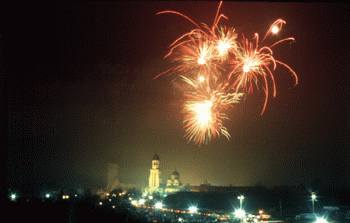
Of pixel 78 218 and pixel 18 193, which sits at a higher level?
pixel 18 193

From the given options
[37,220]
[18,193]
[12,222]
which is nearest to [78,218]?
[37,220]

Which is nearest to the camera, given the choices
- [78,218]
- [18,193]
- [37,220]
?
[37,220]

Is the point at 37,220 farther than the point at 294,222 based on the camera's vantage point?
No

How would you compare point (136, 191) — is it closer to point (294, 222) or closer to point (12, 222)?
point (294, 222)

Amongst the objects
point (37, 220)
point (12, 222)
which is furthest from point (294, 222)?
point (12, 222)

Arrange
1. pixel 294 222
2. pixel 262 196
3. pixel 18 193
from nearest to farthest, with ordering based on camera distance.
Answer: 1. pixel 294 222
2. pixel 18 193
3. pixel 262 196

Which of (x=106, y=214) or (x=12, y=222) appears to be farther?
(x=106, y=214)

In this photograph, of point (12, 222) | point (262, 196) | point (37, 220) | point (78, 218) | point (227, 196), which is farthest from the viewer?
point (227, 196)

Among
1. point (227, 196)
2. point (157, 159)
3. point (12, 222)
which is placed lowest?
point (12, 222)

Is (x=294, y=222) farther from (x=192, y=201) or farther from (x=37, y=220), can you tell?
(x=192, y=201)

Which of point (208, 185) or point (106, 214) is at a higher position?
point (208, 185)
